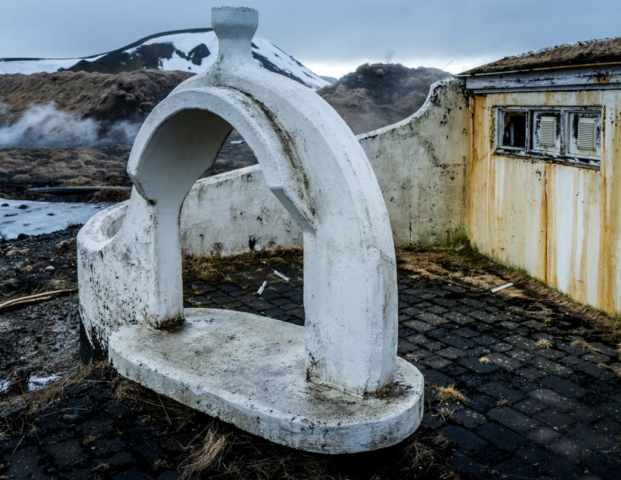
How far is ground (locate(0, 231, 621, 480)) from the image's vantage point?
394 cm

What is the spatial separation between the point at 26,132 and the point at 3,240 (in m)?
25.9

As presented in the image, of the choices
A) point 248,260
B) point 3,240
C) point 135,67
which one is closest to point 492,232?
point 248,260

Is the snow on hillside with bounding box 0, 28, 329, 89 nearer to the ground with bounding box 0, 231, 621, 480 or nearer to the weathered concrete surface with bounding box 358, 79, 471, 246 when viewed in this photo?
the weathered concrete surface with bounding box 358, 79, 471, 246

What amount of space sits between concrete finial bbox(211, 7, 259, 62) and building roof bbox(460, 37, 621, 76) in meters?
3.90

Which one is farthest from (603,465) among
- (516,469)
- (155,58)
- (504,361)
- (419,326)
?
(155,58)

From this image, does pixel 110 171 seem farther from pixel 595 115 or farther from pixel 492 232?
pixel 595 115

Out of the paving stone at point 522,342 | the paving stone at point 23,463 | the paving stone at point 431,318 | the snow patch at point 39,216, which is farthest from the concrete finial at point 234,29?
the snow patch at point 39,216

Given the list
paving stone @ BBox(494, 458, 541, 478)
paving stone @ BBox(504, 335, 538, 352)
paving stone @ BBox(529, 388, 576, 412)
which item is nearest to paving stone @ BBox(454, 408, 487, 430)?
paving stone @ BBox(494, 458, 541, 478)

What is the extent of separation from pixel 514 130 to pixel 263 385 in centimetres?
578

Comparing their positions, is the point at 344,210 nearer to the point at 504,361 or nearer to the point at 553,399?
the point at 553,399

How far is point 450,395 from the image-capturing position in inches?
197

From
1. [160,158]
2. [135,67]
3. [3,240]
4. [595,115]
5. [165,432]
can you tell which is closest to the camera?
[165,432]

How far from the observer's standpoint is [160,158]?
504cm

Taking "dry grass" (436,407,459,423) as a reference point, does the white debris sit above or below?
above
